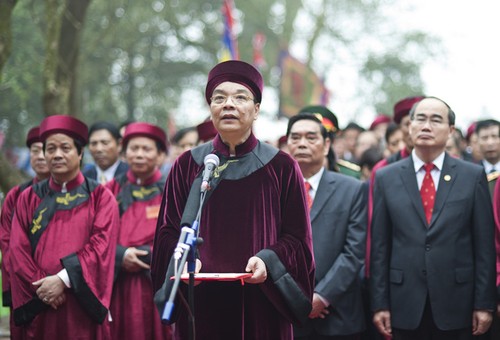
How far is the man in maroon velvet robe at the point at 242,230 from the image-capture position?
158 inches

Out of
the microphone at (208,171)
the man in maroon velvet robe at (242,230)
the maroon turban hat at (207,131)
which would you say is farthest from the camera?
the maroon turban hat at (207,131)

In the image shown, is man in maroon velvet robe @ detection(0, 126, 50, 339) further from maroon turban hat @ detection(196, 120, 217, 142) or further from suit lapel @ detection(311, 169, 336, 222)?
suit lapel @ detection(311, 169, 336, 222)

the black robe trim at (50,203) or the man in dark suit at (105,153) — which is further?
the man in dark suit at (105,153)

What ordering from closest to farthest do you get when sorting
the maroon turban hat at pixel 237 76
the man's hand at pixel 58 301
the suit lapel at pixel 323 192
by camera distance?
the maroon turban hat at pixel 237 76 < the man's hand at pixel 58 301 < the suit lapel at pixel 323 192

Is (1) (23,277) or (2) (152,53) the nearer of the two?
(1) (23,277)

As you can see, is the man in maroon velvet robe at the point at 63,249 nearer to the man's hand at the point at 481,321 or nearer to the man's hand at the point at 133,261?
the man's hand at the point at 133,261

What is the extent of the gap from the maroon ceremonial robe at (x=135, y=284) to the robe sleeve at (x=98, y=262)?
493 mm

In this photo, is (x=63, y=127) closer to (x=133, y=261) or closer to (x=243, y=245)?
(x=133, y=261)

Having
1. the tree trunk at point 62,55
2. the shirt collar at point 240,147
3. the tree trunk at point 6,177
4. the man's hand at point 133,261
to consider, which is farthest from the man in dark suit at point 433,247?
the tree trunk at point 62,55

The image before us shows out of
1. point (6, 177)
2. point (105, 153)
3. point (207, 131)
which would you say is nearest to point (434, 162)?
point (207, 131)

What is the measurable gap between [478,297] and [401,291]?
53 cm

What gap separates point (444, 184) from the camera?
533 centimetres

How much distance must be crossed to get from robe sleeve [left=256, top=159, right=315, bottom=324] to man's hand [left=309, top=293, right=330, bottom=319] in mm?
1133

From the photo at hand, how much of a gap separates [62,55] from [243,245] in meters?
6.75
